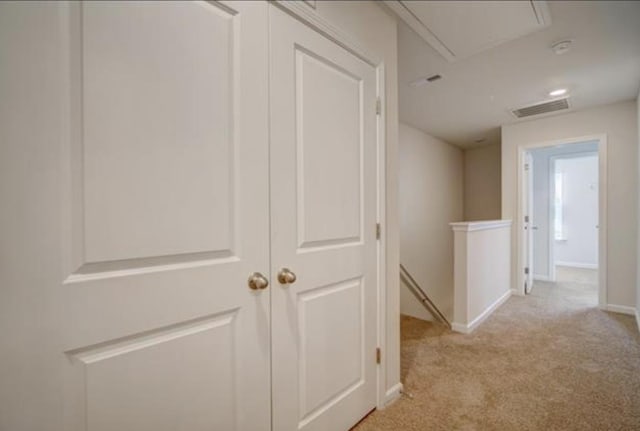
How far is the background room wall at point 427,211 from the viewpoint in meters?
4.11

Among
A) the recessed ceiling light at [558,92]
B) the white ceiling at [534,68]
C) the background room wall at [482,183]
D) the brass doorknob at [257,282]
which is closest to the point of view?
the brass doorknob at [257,282]

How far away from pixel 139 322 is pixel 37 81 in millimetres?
670

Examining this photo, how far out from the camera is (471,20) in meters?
1.74

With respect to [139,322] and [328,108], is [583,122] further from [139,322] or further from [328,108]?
[139,322]

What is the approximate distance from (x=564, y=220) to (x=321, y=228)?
717 cm

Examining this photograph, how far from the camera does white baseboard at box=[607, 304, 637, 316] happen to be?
10.4 ft

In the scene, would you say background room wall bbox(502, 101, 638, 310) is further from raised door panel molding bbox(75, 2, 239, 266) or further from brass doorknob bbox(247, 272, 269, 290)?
raised door panel molding bbox(75, 2, 239, 266)

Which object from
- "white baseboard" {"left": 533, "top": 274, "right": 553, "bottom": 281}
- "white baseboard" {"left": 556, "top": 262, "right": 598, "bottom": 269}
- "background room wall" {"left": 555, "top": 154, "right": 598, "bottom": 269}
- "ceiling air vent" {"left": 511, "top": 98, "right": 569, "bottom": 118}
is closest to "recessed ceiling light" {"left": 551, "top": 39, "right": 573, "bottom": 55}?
"ceiling air vent" {"left": 511, "top": 98, "right": 569, "bottom": 118}

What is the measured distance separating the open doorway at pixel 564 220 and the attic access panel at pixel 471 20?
2.58 metres

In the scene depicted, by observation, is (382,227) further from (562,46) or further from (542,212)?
(542,212)

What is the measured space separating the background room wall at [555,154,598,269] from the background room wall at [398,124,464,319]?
2553 mm

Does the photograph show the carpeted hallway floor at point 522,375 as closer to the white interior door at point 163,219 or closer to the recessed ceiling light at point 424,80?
the white interior door at point 163,219

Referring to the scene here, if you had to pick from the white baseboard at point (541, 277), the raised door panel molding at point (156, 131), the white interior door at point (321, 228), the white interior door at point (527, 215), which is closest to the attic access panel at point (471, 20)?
the white interior door at point (321, 228)

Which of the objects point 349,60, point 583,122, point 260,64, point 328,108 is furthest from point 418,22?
point 583,122
